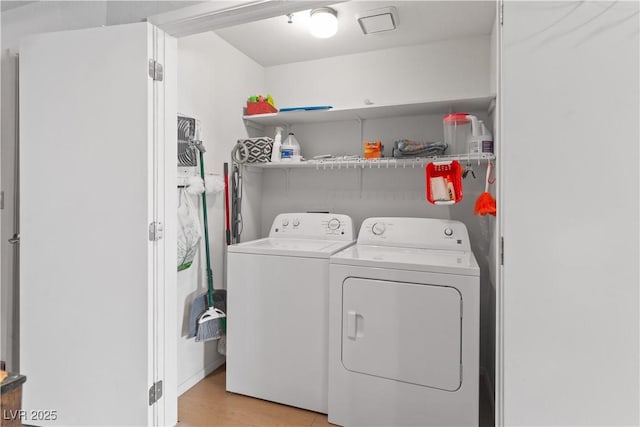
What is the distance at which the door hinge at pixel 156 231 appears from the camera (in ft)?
5.62

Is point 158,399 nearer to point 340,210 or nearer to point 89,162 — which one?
point 89,162

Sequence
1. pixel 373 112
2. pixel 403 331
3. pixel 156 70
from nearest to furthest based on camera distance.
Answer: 1. pixel 156 70
2. pixel 403 331
3. pixel 373 112

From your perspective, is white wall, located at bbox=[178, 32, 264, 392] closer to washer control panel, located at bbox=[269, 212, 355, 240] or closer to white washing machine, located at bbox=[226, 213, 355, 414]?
white washing machine, located at bbox=[226, 213, 355, 414]

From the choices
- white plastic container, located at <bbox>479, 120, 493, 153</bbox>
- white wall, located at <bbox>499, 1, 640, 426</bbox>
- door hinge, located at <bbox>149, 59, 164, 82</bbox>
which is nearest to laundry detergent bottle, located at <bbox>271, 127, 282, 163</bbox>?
door hinge, located at <bbox>149, 59, 164, 82</bbox>

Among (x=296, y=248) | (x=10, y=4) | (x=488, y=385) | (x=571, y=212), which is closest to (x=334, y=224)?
(x=296, y=248)

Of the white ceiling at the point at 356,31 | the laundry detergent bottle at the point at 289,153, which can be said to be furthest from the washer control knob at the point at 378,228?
the white ceiling at the point at 356,31

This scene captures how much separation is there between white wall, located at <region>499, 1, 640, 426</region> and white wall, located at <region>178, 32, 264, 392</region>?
192 centimetres

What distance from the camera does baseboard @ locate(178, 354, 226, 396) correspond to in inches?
90.0

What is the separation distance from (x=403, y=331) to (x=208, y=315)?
128cm

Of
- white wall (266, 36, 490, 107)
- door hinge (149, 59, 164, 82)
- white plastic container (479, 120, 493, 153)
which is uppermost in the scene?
white wall (266, 36, 490, 107)

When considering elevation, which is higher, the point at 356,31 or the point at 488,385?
the point at 356,31

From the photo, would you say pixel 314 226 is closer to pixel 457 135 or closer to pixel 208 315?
pixel 208 315

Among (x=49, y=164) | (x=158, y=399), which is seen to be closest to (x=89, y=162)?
(x=49, y=164)

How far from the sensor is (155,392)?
175cm
